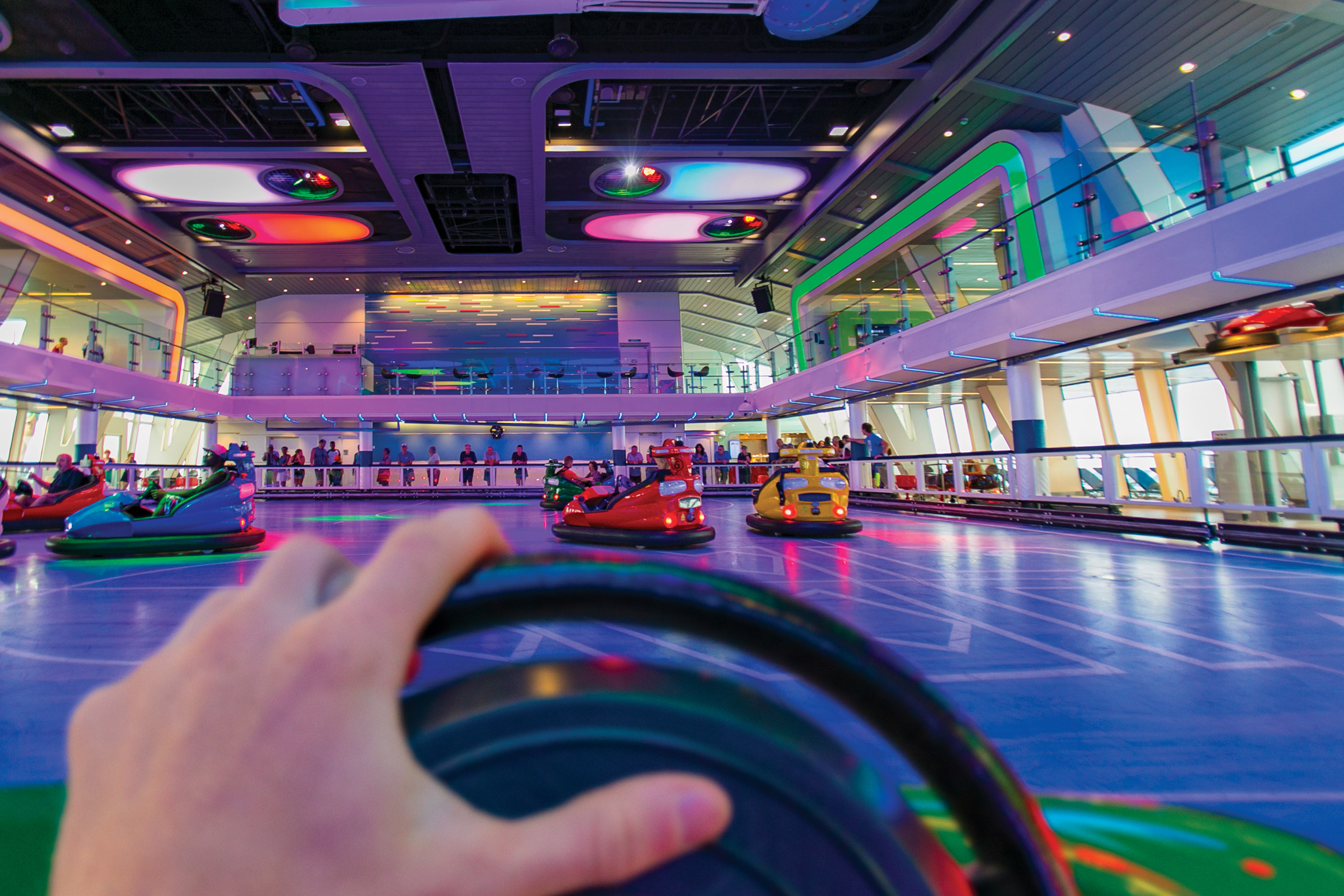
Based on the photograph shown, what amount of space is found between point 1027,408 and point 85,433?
21675 millimetres

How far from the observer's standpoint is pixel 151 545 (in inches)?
251

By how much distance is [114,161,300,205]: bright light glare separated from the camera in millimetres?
13141

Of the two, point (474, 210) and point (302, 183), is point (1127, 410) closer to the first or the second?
point (474, 210)

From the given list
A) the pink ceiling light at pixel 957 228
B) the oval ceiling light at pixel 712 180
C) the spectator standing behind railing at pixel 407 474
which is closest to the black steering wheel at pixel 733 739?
the oval ceiling light at pixel 712 180

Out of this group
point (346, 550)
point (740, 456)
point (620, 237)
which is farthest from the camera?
point (740, 456)

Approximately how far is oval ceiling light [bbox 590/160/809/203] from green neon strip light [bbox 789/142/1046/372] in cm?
260

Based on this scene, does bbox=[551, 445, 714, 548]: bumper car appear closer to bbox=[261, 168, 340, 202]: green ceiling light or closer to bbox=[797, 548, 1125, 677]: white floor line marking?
bbox=[797, 548, 1125, 677]: white floor line marking

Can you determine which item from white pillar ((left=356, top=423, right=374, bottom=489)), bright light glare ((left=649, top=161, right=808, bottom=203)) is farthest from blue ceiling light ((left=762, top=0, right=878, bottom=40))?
white pillar ((left=356, top=423, right=374, bottom=489))

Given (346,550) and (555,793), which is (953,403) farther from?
(555,793)

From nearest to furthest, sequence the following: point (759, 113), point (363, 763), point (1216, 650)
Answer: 1. point (363, 763)
2. point (1216, 650)
3. point (759, 113)

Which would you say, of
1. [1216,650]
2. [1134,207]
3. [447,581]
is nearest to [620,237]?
[1134,207]

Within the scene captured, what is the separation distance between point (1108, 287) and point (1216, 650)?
6.62 meters

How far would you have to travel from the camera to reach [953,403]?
62.2ft

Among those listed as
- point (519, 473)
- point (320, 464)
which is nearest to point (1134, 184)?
point (519, 473)
